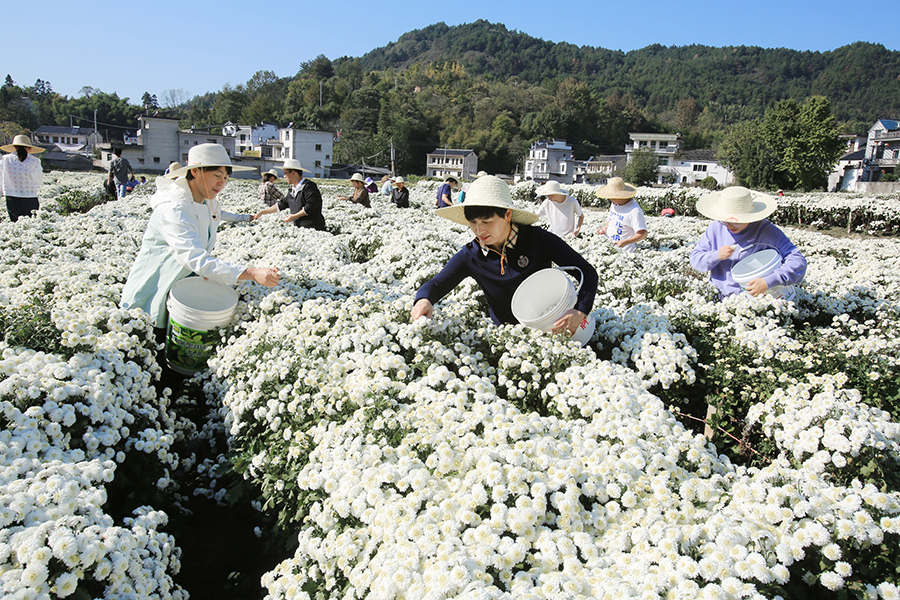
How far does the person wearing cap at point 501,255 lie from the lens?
13.3ft

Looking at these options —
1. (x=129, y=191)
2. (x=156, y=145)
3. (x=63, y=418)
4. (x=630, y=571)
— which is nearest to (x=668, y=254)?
(x=630, y=571)

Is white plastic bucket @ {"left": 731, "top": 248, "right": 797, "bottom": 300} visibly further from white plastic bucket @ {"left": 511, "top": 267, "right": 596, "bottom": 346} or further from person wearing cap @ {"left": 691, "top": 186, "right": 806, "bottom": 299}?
white plastic bucket @ {"left": 511, "top": 267, "right": 596, "bottom": 346}

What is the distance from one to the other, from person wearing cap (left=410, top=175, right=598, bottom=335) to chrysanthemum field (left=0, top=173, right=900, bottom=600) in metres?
0.31

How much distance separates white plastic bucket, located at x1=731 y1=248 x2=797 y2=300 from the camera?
5.09 metres

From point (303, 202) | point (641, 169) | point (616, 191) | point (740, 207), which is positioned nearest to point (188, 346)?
point (303, 202)

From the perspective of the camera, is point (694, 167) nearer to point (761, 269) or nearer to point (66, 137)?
point (761, 269)

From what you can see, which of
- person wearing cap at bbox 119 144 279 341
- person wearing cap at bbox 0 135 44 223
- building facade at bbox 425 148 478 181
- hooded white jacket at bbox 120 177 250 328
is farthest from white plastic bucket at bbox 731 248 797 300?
building facade at bbox 425 148 478 181

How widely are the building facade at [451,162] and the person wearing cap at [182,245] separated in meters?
99.3

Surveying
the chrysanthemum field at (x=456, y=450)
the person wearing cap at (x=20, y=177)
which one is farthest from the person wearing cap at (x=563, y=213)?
the person wearing cap at (x=20, y=177)

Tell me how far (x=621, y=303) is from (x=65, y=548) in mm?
4735

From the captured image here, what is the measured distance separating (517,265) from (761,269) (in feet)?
8.41

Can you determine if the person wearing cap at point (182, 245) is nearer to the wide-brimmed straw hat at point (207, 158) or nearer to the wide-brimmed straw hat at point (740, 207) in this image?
the wide-brimmed straw hat at point (207, 158)

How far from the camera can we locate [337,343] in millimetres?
3863

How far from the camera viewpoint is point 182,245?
450 cm
